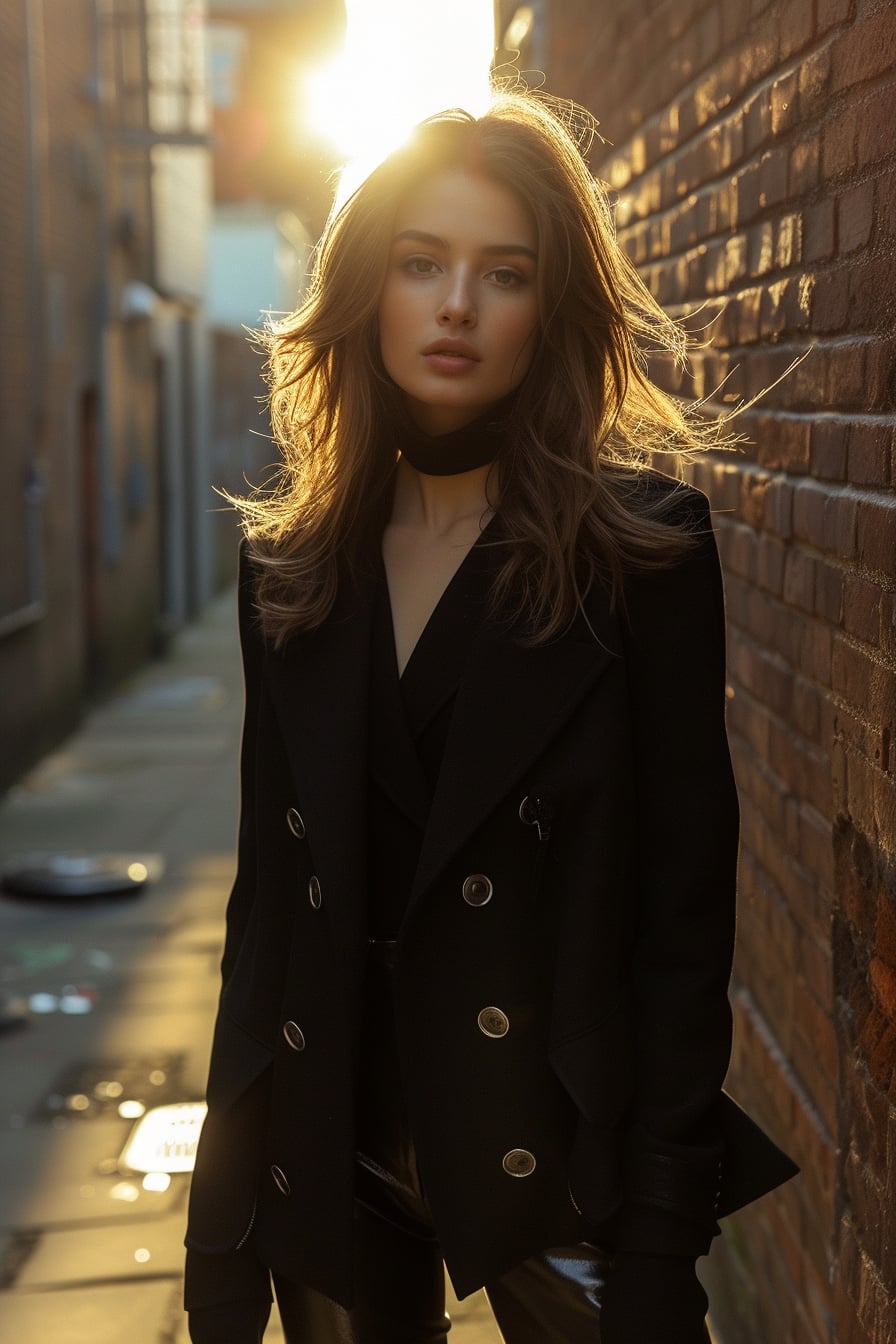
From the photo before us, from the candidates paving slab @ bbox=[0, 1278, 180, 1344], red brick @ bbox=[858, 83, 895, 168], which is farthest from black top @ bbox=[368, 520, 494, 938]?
paving slab @ bbox=[0, 1278, 180, 1344]

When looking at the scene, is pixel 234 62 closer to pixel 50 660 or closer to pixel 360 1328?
pixel 50 660

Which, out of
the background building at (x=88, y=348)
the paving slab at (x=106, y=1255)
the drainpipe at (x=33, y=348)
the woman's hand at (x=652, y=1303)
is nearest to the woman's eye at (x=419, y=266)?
the woman's hand at (x=652, y=1303)

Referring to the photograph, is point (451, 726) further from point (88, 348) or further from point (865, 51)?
point (88, 348)

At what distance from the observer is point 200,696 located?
14125 millimetres

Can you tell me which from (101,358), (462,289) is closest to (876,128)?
(462,289)

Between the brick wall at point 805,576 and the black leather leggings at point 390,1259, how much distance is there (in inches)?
17.4

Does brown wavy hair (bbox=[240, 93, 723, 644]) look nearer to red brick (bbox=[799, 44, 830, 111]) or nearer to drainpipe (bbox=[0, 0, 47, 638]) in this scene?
red brick (bbox=[799, 44, 830, 111])

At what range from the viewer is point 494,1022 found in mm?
1931

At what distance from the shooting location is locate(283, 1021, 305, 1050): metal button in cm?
205

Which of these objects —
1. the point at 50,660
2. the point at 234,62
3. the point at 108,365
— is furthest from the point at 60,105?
the point at 234,62

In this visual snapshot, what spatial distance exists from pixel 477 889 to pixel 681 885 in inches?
9.0

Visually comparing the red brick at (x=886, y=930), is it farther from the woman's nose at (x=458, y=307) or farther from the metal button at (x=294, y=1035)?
the woman's nose at (x=458, y=307)

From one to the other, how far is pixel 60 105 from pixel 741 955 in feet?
35.0

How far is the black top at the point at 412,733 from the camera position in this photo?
201 centimetres
